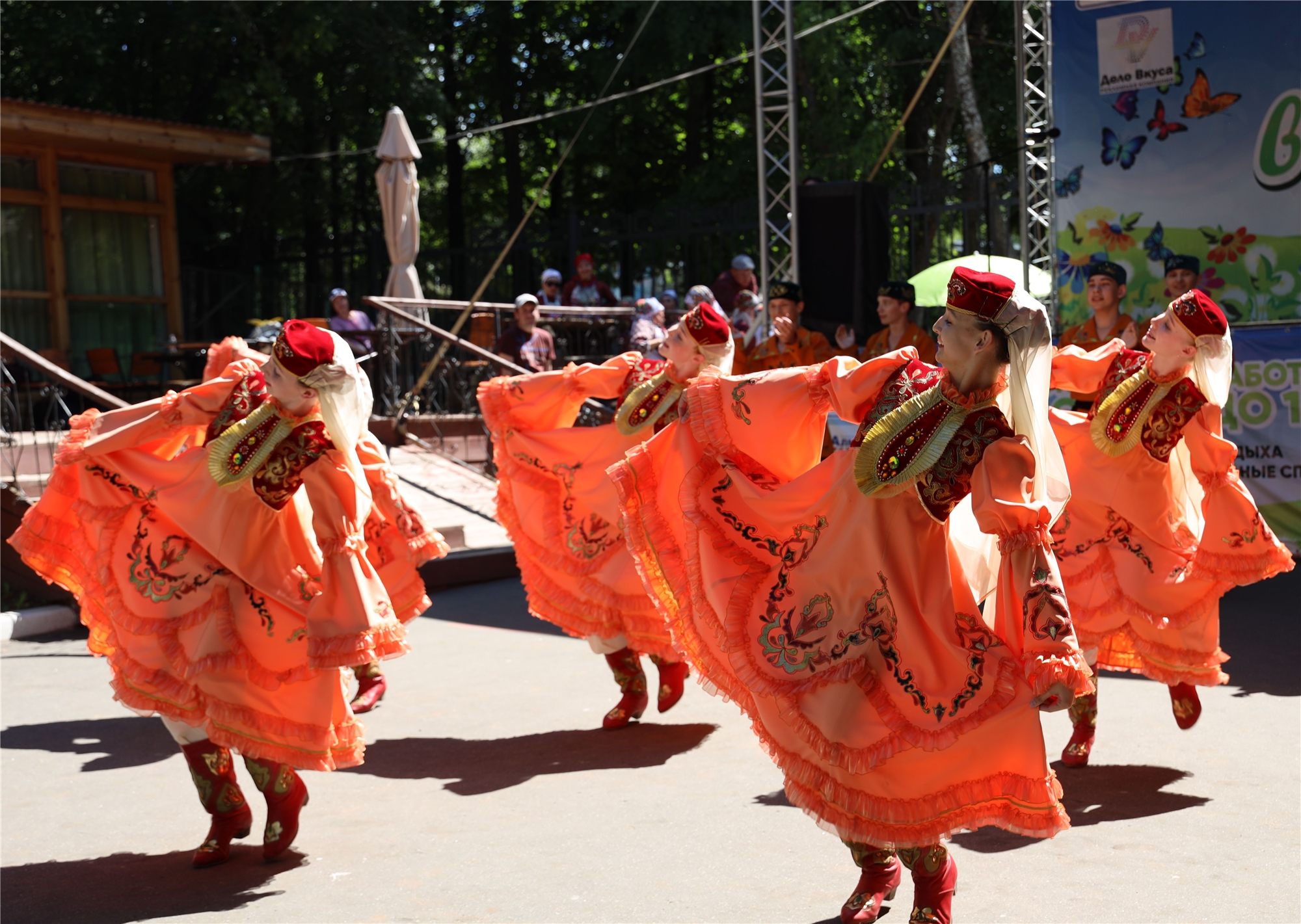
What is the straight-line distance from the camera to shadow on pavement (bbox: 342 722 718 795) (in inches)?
208

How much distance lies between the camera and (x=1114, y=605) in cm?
512

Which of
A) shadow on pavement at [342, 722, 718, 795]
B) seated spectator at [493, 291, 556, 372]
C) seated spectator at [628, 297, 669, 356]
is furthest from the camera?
seated spectator at [493, 291, 556, 372]

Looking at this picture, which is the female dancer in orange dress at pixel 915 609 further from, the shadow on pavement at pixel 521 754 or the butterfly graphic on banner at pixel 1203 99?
the butterfly graphic on banner at pixel 1203 99

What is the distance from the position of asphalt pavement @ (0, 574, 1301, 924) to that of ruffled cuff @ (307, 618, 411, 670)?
0.69 m

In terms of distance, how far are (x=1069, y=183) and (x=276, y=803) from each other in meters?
8.18

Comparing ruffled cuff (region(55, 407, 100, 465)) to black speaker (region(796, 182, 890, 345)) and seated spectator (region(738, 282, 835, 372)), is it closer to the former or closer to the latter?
seated spectator (region(738, 282, 835, 372))

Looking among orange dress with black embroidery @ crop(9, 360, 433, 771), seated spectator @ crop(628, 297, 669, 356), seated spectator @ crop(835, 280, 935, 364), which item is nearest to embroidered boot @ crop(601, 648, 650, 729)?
orange dress with black embroidery @ crop(9, 360, 433, 771)

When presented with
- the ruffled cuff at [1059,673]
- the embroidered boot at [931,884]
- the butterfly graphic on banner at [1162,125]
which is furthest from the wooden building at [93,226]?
the ruffled cuff at [1059,673]

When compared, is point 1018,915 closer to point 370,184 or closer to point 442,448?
point 442,448

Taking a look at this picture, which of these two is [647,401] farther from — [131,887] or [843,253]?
[843,253]

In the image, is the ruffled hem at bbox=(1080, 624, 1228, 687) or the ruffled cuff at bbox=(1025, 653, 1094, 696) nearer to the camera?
the ruffled cuff at bbox=(1025, 653, 1094, 696)

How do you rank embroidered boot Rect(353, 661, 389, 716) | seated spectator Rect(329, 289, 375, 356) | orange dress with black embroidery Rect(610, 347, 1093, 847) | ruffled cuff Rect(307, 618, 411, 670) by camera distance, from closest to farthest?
orange dress with black embroidery Rect(610, 347, 1093, 847), ruffled cuff Rect(307, 618, 411, 670), embroidered boot Rect(353, 661, 389, 716), seated spectator Rect(329, 289, 375, 356)

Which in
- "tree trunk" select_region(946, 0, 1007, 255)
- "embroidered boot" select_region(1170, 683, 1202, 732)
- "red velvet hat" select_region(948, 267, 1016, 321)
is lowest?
"embroidered boot" select_region(1170, 683, 1202, 732)

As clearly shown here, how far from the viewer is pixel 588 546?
19.5 feet
